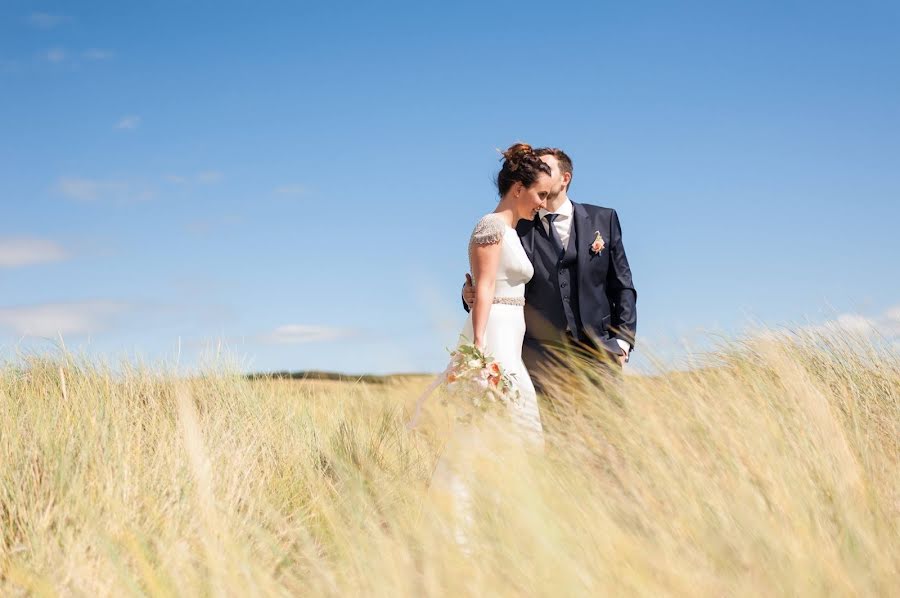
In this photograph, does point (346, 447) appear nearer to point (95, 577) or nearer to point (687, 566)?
point (95, 577)

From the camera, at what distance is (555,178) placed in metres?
4.76

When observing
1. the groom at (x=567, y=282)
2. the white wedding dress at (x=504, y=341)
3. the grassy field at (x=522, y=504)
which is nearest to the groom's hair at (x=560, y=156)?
the groom at (x=567, y=282)

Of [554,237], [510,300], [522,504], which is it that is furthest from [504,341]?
[522,504]

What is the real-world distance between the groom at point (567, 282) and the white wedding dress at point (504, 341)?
1.04 ft

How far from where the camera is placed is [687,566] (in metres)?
2.53

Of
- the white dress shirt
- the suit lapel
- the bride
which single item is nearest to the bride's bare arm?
the bride

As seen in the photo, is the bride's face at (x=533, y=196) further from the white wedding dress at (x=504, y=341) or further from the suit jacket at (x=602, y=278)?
the suit jacket at (x=602, y=278)

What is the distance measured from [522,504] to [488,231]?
163 cm

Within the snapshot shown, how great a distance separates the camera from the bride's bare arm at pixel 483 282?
13.5ft

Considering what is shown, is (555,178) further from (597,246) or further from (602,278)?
(602,278)

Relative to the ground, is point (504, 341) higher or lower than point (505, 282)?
lower

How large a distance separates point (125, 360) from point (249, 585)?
4.17 m

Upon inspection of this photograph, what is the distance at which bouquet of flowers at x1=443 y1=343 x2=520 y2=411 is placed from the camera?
4.06 metres

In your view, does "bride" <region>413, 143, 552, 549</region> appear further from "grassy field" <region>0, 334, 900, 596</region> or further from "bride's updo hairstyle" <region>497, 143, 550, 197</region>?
"grassy field" <region>0, 334, 900, 596</region>
